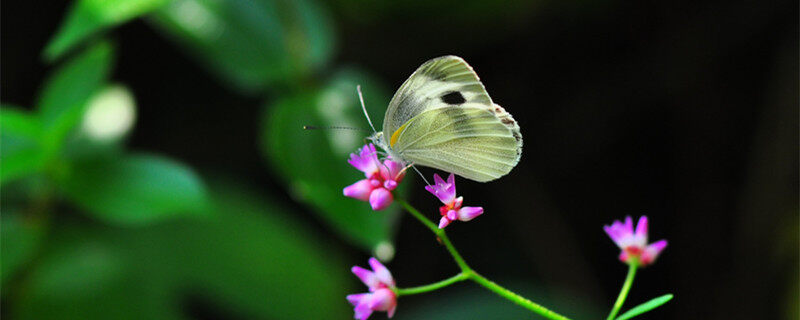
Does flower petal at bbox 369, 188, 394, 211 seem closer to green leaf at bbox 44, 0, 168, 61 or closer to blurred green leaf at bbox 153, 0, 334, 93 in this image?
green leaf at bbox 44, 0, 168, 61

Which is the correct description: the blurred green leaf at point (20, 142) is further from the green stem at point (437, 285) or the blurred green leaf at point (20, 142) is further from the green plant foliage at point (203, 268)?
the green stem at point (437, 285)

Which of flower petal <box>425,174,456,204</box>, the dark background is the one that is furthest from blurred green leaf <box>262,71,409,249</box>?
flower petal <box>425,174,456,204</box>

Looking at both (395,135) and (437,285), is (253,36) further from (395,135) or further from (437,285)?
(437,285)

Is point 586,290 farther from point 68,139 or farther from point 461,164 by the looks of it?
point 68,139

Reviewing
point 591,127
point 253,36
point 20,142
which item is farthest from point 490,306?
point 20,142

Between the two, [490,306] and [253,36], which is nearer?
[253,36]

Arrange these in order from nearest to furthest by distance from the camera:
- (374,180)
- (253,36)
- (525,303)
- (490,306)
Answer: (525,303) < (374,180) < (253,36) < (490,306)
